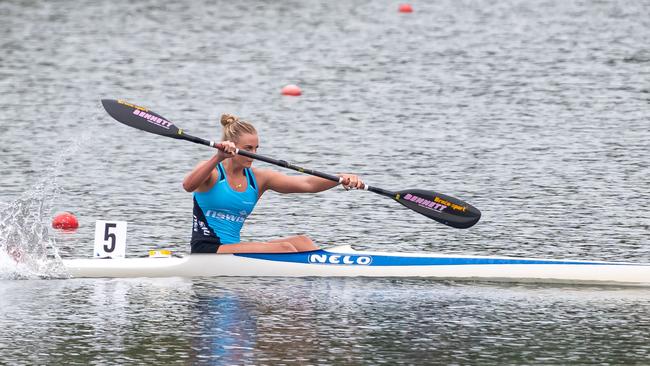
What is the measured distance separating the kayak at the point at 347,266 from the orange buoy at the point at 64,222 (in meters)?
2.15

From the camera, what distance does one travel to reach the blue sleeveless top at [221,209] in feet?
41.8

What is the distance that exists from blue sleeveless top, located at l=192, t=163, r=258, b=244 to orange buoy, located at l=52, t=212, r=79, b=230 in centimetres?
238

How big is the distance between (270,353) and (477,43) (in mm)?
20493

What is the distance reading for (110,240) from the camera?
12812 millimetres

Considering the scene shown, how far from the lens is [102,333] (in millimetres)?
10633

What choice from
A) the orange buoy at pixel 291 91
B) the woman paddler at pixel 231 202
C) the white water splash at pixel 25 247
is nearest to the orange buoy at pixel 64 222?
the white water splash at pixel 25 247

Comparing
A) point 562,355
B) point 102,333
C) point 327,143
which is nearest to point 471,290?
point 562,355

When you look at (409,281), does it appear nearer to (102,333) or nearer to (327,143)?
(102,333)

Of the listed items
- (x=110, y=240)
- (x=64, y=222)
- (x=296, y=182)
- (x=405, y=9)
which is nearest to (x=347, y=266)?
(x=296, y=182)

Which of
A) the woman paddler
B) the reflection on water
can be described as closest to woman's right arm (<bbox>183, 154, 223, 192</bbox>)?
the woman paddler

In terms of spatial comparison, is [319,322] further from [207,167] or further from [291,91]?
[291,91]

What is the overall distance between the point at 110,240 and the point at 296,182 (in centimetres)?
158

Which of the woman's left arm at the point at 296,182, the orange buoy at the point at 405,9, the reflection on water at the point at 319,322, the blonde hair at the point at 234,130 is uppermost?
the orange buoy at the point at 405,9

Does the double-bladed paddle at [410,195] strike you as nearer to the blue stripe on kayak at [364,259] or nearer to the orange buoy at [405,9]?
the blue stripe on kayak at [364,259]
